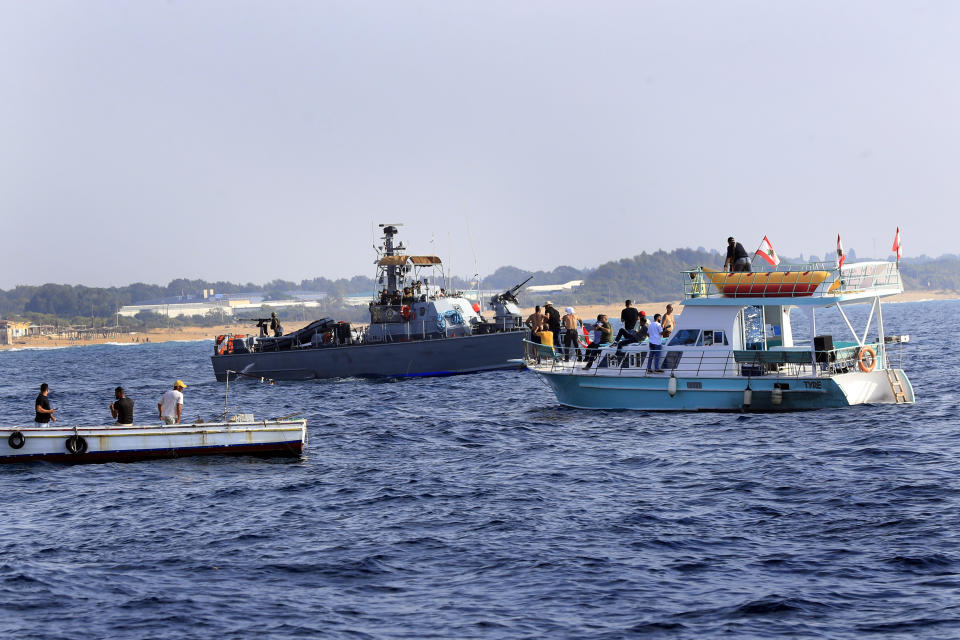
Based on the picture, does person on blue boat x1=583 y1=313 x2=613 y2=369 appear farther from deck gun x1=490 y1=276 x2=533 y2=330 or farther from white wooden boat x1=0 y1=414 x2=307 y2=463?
deck gun x1=490 y1=276 x2=533 y2=330

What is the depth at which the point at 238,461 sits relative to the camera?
1009 inches

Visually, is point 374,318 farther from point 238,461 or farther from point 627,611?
point 627,611

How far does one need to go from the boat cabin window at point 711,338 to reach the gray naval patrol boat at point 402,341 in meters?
22.7

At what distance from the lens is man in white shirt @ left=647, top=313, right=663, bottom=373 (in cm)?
2966

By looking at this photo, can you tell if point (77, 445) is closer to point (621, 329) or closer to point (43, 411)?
point (43, 411)

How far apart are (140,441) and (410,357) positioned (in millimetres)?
29585

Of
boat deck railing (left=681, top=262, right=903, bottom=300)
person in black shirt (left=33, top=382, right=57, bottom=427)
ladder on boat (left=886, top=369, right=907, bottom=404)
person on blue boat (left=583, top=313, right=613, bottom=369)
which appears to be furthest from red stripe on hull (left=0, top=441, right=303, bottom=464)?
ladder on boat (left=886, top=369, right=907, bottom=404)

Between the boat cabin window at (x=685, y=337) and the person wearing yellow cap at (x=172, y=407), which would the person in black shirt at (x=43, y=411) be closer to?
the person wearing yellow cap at (x=172, y=407)

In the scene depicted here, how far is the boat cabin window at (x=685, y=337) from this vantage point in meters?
30.0

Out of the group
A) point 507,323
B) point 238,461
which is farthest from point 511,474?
point 507,323

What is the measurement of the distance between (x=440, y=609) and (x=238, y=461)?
1304cm

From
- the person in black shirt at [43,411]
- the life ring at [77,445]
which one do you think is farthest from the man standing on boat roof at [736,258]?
the person in black shirt at [43,411]

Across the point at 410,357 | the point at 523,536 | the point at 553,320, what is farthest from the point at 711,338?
the point at 410,357

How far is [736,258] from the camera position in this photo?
98.8 ft
